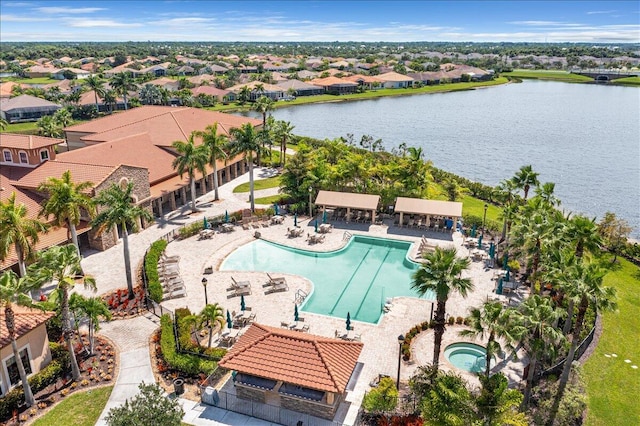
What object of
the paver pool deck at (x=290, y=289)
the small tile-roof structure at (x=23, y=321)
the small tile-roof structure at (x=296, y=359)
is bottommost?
the paver pool deck at (x=290, y=289)

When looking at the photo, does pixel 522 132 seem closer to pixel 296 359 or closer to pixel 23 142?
pixel 23 142

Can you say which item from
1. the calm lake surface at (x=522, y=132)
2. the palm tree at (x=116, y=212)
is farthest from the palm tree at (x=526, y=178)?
the palm tree at (x=116, y=212)

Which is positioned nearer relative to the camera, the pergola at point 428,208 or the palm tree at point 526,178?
the palm tree at point 526,178

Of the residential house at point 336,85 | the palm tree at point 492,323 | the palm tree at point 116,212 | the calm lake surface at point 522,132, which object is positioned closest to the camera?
the palm tree at point 492,323

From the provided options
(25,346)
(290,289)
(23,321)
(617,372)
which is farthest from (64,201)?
(617,372)

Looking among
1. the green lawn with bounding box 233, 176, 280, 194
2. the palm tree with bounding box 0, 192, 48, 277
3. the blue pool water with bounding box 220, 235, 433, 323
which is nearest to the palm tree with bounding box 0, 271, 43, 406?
the palm tree with bounding box 0, 192, 48, 277

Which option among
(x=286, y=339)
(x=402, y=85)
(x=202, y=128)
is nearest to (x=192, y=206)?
(x=202, y=128)

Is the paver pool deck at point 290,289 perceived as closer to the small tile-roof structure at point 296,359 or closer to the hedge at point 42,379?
the small tile-roof structure at point 296,359

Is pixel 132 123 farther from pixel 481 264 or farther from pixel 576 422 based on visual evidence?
pixel 576 422
